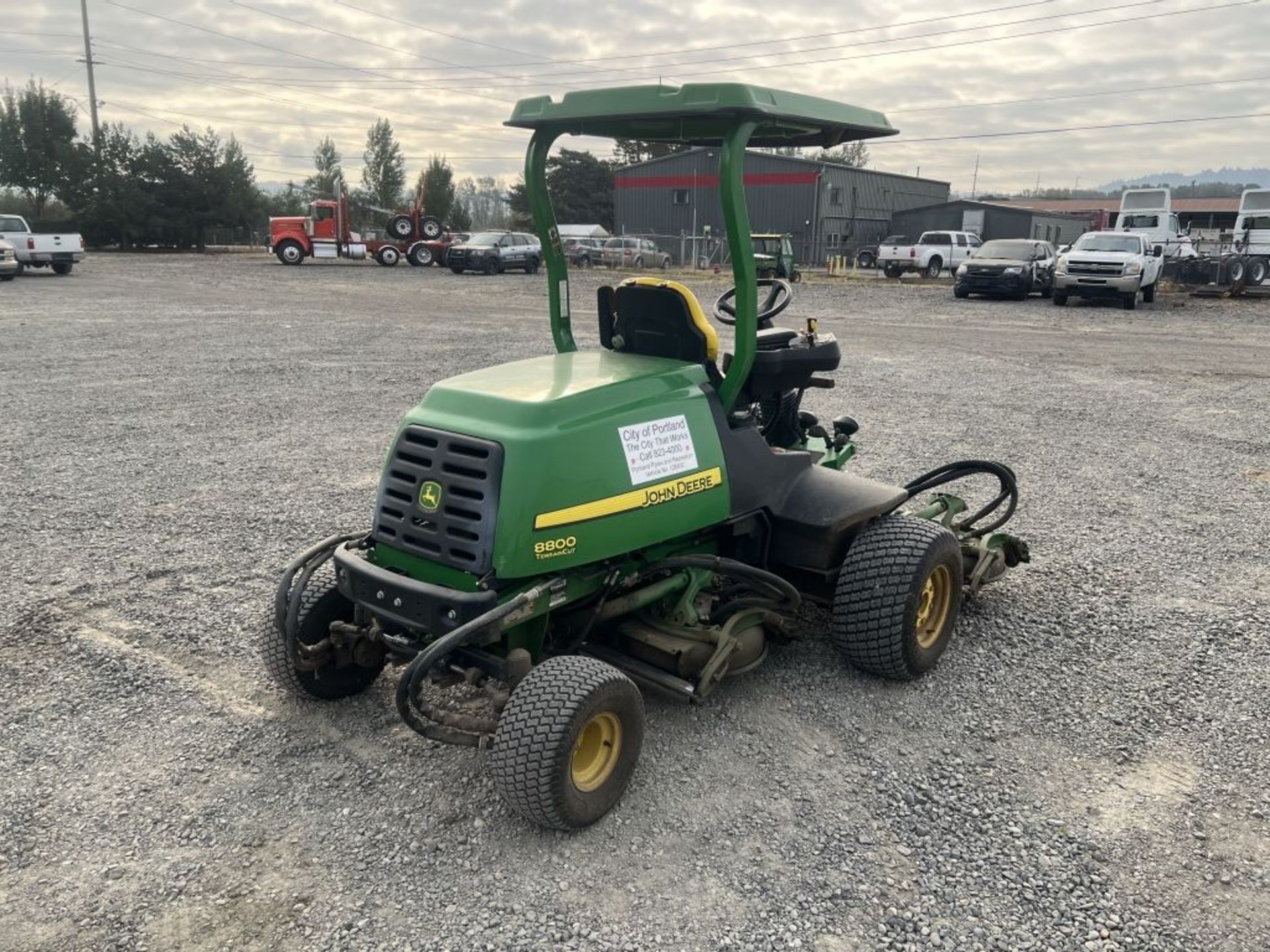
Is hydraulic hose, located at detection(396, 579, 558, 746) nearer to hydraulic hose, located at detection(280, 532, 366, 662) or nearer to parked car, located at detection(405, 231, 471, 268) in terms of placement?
hydraulic hose, located at detection(280, 532, 366, 662)

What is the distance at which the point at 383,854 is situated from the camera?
9.73 ft

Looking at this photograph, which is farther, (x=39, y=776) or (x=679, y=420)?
(x=679, y=420)

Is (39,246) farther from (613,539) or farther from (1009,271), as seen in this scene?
(613,539)

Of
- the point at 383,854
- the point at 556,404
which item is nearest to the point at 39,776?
the point at 383,854

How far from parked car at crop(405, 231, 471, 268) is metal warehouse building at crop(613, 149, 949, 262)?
1006 cm

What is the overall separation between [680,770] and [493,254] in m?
29.7

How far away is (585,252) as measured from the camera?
120 ft

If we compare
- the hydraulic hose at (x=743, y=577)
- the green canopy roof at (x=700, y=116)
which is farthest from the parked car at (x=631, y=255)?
the hydraulic hose at (x=743, y=577)

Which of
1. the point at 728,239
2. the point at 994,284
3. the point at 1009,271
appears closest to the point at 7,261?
the point at 994,284

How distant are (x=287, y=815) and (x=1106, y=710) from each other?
3.16 meters

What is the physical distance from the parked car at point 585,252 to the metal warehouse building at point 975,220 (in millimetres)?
18319

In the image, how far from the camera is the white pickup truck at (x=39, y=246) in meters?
25.5

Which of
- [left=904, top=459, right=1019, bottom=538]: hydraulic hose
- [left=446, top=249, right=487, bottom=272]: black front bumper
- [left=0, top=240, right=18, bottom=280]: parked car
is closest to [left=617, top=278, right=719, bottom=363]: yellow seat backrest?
[left=904, top=459, right=1019, bottom=538]: hydraulic hose

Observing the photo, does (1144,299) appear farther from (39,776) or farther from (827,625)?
(39,776)
